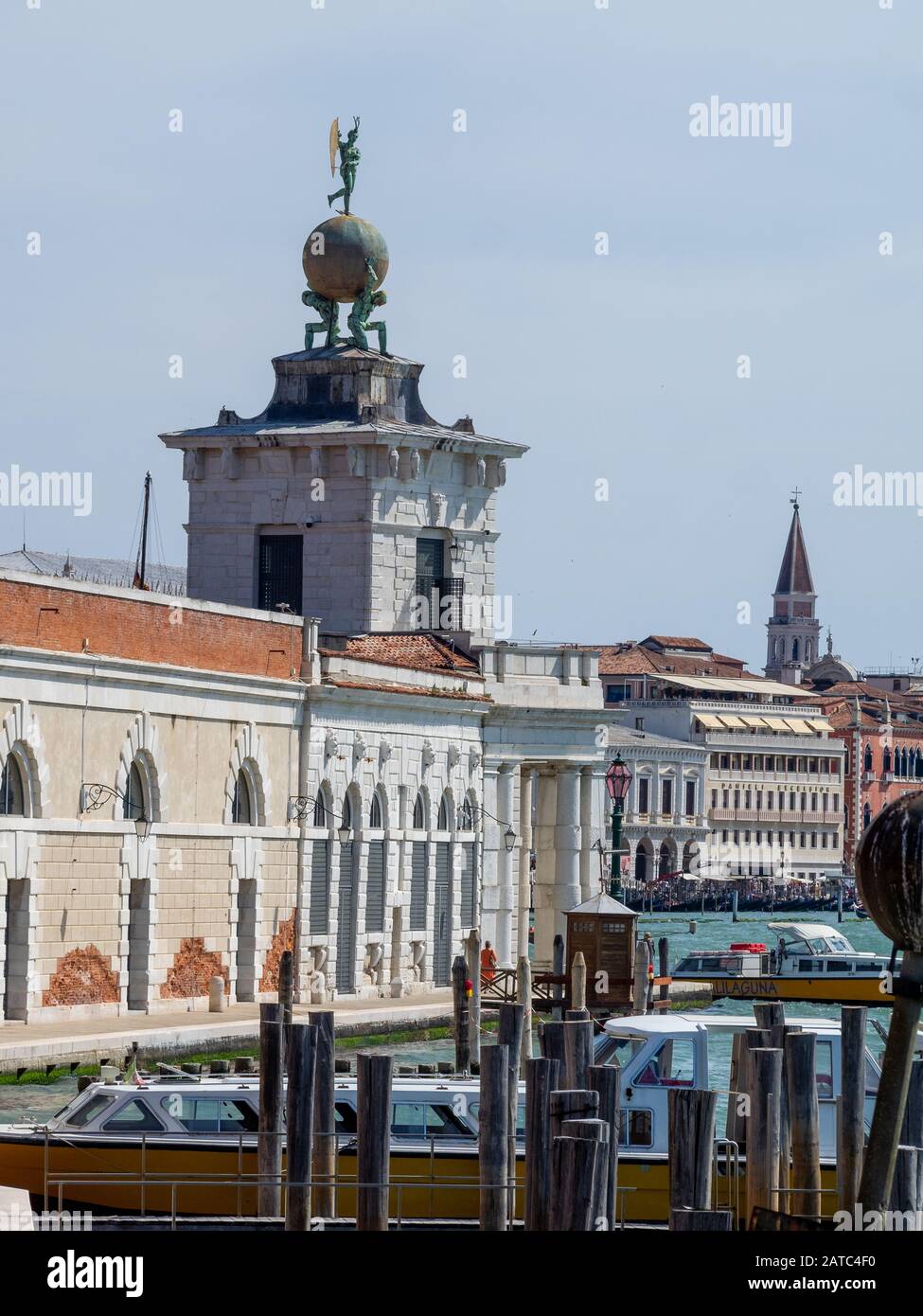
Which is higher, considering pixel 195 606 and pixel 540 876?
pixel 195 606

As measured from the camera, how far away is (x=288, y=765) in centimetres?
4550

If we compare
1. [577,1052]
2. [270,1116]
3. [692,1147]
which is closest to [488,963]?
[577,1052]

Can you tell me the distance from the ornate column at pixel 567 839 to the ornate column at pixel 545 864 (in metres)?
0.13

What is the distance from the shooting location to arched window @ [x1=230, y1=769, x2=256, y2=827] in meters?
44.2

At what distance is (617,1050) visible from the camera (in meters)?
24.4

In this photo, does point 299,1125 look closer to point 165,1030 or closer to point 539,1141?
point 539,1141

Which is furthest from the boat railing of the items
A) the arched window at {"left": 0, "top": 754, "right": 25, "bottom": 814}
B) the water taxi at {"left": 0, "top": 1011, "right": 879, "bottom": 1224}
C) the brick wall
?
the brick wall

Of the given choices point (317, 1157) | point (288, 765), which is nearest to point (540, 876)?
point (288, 765)

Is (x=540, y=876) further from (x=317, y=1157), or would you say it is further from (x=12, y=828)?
(x=317, y=1157)

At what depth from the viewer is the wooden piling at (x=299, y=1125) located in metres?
20.1

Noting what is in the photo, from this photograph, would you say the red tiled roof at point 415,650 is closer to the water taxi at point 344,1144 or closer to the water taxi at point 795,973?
the water taxi at point 795,973

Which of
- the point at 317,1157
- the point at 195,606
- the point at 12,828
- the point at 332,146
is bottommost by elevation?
the point at 317,1157

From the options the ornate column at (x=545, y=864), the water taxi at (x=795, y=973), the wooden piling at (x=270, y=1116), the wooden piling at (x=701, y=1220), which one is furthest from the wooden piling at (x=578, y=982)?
the wooden piling at (x=701, y=1220)
